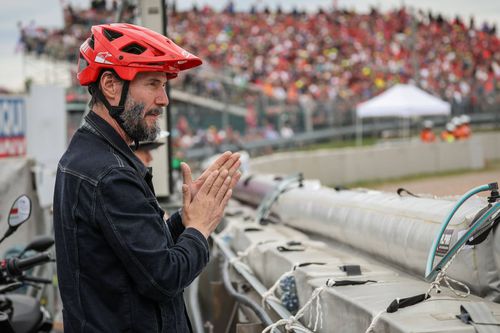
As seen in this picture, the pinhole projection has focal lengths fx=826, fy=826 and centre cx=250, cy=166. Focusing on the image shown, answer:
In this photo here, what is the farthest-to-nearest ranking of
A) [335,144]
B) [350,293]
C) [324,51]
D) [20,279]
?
[324,51] < [335,144] < [20,279] < [350,293]

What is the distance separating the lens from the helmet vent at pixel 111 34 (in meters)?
2.96

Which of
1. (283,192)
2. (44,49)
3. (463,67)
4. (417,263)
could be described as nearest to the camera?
(417,263)

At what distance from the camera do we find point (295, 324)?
3.85m

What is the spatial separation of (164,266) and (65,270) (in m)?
0.39

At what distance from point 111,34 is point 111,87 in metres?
0.19

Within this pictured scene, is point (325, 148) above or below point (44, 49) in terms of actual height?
below

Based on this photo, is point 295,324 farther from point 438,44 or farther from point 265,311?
point 438,44

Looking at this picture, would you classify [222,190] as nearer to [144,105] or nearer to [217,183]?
[217,183]

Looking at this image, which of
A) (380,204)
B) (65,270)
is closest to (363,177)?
(380,204)

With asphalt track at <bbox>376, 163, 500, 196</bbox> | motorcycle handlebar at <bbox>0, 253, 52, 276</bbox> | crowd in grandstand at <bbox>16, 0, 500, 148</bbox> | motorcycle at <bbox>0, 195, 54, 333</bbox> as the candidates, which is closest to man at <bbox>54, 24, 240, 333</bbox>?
motorcycle at <bbox>0, 195, 54, 333</bbox>

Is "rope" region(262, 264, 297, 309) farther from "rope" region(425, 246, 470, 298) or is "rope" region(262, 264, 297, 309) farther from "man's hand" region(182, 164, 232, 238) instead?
"man's hand" region(182, 164, 232, 238)

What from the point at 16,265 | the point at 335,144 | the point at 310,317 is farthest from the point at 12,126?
the point at 335,144

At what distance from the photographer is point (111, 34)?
2.98m

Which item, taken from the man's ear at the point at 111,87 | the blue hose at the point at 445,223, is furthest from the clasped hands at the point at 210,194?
the blue hose at the point at 445,223
